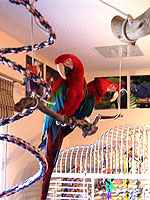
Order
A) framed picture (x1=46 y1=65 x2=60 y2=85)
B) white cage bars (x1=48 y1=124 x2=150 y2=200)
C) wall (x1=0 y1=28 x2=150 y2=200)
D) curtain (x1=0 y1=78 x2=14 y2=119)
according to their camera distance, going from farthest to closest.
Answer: framed picture (x1=46 y1=65 x2=60 y2=85), wall (x1=0 y1=28 x2=150 y2=200), white cage bars (x1=48 y1=124 x2=150 y2=200), curtain (x1=0 y1=78 x2=14 y2=119)

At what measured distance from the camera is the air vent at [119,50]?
2.94 m

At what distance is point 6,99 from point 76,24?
77 cm

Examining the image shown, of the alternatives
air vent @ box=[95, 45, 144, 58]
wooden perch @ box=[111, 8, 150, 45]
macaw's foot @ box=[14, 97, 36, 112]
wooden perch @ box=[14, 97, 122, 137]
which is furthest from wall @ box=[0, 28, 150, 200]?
macaw's foot @ box=[14, 97, 36, 112]

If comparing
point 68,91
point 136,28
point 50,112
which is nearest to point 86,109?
point 68,91

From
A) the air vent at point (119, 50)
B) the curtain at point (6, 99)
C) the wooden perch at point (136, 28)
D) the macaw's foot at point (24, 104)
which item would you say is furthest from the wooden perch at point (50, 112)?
the air vent at point (119, 50)

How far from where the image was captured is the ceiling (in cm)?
211

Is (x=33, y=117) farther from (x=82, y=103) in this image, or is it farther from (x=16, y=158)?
(x=82, y=103)

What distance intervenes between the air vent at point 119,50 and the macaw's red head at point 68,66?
1571mm

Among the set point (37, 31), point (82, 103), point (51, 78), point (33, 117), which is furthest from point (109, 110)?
point (82, 103)

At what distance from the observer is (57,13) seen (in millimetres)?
2232

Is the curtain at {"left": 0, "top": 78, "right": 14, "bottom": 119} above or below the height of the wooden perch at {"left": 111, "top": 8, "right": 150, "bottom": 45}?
below

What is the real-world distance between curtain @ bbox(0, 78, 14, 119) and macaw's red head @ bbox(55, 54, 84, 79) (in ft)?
3.63

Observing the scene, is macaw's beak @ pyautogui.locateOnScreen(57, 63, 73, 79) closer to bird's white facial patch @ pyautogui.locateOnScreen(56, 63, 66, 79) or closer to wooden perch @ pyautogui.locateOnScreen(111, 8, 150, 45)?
bird's white facial patch @ pyautogui.locateOnScreen(56, 63, 66, 79)

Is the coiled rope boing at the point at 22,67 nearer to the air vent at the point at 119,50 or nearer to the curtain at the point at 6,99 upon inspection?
the curtain at the point at 6,99
